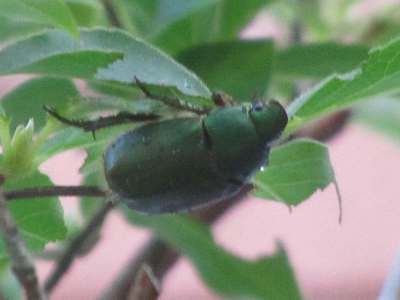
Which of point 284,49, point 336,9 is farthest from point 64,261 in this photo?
point 336,9

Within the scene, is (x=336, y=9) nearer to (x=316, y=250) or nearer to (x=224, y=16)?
(x=224, y=16)

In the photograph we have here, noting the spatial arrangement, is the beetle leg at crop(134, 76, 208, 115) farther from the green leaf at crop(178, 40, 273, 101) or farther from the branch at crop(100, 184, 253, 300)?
the branch at crop(100, 184, 253, 300)

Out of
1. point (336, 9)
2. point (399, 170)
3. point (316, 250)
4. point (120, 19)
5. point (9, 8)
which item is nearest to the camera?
point (9, 8)

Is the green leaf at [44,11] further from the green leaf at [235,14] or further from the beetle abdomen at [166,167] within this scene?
the green leaf at [235,14]

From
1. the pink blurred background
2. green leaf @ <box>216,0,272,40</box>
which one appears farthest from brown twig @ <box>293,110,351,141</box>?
the pink blurred background

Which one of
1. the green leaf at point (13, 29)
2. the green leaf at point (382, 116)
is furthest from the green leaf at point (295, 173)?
the green leaf at point (382, 116)
